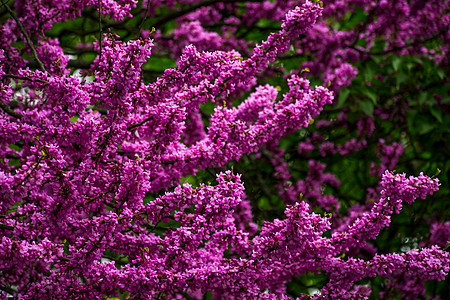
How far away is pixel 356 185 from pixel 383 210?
3.40m

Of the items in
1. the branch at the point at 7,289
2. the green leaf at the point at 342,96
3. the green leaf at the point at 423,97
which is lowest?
the branch at the point at 7,289

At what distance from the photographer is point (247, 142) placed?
3.38 m

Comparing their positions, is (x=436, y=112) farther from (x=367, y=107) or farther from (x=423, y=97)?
(x=367, y=107)

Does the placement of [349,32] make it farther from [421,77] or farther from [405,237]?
[405,237]

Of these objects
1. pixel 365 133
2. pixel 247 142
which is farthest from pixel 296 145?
pixel 247 142

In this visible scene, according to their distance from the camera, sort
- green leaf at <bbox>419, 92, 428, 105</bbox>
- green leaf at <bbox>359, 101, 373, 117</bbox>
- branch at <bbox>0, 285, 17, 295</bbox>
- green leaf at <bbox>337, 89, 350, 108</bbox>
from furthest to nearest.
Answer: green leaf at <bbox>419, 92, 428, 105</bbox> < green leaf at <bbox>359, 101, 373, 117</bbox> < green leaf at <bbox>337, 89, 350, 108</bbox> < branch at <bbox>0, 285, 17, 295</bbox>

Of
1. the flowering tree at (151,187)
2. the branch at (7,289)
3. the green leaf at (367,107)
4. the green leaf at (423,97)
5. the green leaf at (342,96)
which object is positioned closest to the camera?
the flowering tree at (151,187)

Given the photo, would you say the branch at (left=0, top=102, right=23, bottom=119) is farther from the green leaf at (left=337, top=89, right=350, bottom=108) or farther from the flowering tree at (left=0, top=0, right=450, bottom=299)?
the green leaf at (left=337, top=89, right=350, bottom=108)

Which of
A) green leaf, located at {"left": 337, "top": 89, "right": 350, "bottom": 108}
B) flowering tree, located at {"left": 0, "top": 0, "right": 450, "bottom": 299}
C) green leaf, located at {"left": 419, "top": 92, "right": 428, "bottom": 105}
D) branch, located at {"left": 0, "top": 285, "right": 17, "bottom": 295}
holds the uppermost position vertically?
green leaf, located at {"left": 419, "top": 92, "right": 428, "bottom": 105}

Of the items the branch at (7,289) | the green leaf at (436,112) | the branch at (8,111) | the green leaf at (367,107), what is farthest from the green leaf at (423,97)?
the branch at (7,289)

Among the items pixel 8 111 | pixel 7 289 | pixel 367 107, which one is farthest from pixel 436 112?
pixel 7 289

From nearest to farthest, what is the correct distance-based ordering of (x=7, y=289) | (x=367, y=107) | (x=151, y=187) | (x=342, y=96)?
(x=7, y=289) < (x=151, y=187) < (x=342, y=96) < (x=367, y=107)

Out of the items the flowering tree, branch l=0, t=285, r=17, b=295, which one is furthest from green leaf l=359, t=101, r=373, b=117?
branch l=0, t=285, r=17, b=295

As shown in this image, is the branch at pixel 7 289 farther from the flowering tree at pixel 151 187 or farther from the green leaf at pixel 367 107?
the green leaf at pixel 367 107
